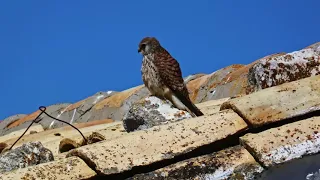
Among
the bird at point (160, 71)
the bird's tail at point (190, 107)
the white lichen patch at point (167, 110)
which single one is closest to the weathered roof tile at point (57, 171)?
the white lichen patch at point (167, 110)

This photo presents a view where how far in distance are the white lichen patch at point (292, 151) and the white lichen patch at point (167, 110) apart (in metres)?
1.22

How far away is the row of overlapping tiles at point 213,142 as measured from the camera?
2.99m

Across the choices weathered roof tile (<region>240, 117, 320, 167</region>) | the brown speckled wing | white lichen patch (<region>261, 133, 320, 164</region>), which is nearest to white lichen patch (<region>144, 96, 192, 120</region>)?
the brown speckled wing

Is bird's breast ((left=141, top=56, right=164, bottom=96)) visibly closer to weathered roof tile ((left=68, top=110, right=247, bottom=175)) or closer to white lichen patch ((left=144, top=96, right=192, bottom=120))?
white lichen patch ((left=144, top=96, right=192, bottom=120))

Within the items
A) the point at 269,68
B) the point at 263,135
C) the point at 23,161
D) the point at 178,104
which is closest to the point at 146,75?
the point at 178,104

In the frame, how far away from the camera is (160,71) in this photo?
222 inches

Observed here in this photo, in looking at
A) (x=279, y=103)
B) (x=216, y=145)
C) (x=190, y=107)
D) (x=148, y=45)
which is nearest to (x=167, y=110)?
(x=190, y=107)

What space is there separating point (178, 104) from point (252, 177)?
177cm

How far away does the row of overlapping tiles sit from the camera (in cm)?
299

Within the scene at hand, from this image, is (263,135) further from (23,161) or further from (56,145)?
(56,145)

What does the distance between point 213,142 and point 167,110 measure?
3.68 ft

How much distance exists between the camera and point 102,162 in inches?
117

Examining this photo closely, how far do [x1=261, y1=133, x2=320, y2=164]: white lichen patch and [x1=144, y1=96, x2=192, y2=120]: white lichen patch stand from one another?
4.01 feet

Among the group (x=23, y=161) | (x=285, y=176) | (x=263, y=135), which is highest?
(x=23, y=161)
